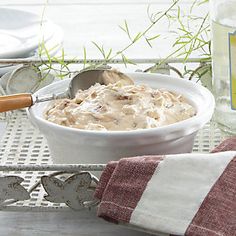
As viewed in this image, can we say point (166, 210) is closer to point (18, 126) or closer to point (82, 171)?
point (82, 171)

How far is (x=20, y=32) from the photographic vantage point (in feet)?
4.12

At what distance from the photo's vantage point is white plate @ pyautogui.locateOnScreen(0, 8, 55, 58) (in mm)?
1147

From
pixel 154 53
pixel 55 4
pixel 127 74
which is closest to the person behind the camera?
pixel 127 74

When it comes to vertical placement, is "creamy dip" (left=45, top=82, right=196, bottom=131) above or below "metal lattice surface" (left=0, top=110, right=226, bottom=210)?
above

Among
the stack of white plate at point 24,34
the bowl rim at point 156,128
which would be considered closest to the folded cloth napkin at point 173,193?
the bowl rim at point 156,128

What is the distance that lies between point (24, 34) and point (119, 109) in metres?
0.51

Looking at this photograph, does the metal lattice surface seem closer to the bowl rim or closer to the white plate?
the bowl rim

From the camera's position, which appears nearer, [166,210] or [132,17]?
[166,210]

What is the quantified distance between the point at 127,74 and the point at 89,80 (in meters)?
0.05

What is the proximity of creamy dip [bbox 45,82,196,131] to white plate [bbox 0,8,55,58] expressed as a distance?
330 mm

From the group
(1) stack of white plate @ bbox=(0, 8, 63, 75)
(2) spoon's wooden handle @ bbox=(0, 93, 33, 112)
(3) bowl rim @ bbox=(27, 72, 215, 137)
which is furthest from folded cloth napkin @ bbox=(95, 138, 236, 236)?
(1) stack of white plate @ bbox=(0, 8, 63, 75)

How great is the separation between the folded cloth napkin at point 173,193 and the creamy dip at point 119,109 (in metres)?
0.07

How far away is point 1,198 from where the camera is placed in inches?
27.9

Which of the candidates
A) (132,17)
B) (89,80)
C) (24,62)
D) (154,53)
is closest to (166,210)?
(89,80)
